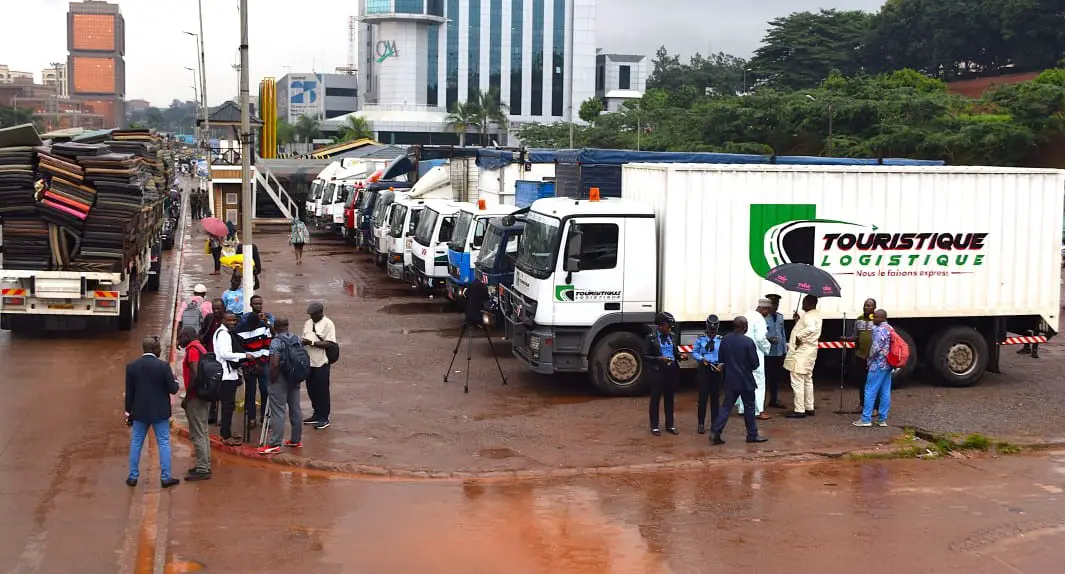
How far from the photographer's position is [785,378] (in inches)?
614

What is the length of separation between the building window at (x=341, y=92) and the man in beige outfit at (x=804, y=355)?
144 metres

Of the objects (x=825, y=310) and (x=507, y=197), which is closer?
(x=825, y=310)

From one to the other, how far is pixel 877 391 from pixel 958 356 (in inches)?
121

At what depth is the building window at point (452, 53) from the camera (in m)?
131

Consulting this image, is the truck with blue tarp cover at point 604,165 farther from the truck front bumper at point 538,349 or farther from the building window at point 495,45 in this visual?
the building window at point 495,45

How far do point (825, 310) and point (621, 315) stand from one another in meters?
2.76

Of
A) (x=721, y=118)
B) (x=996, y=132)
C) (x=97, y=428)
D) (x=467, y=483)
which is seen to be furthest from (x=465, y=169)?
(x=721, y=118)

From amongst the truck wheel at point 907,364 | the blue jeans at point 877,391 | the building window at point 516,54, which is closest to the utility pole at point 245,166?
the blue jeans at point 877,391

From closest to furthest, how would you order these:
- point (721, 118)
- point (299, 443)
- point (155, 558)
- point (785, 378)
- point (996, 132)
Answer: point (155, 558)
point (299, 443)
point (785, 378)
point (996, 132)
point (721, 118)

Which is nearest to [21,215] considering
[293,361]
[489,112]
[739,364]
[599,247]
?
[293,361]

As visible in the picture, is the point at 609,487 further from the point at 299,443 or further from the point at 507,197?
the point at 507,197

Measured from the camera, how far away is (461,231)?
875 inches

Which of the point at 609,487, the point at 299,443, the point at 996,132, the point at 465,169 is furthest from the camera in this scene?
the point at 996,132

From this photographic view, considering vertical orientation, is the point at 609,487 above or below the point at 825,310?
below
